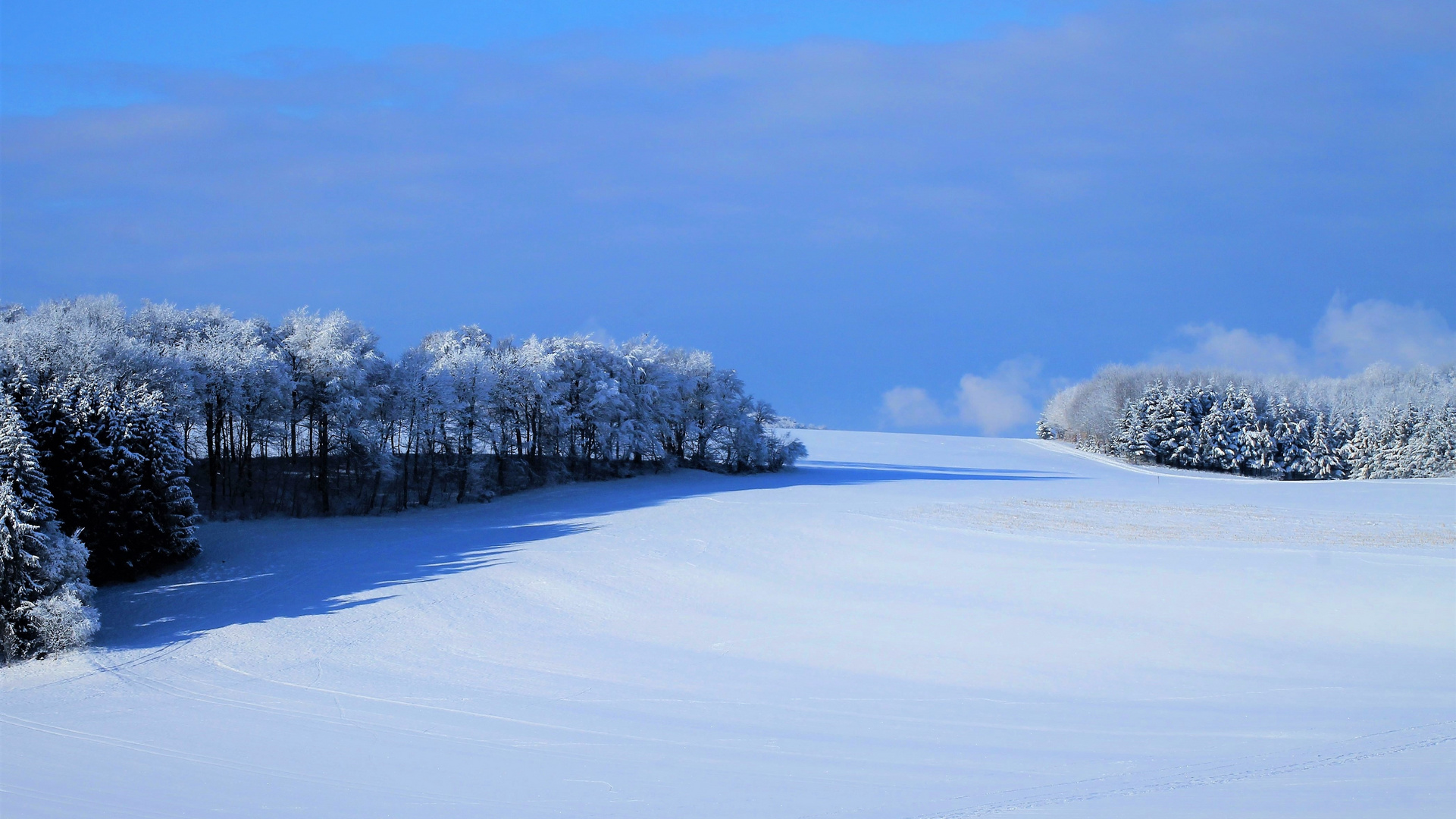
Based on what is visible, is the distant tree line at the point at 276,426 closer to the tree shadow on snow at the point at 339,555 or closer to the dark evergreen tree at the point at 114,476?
the dark evergreen tree at the point at 114,476

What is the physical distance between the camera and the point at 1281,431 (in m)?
78.1

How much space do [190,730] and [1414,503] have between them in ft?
155

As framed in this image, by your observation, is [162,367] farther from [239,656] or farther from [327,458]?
[239,656]

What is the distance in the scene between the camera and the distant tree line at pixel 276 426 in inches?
1176

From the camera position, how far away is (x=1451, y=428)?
72125 millimetres

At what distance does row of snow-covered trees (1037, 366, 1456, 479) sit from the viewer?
73.1 meters

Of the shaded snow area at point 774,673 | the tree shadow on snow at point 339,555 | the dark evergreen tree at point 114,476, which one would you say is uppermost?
the dark evergreen tree at point 114,476

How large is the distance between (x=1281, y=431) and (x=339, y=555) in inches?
2857

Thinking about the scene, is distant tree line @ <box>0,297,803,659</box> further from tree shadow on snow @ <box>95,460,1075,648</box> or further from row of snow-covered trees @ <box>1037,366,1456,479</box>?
row of snow-covered trees @ <box>1037,366,1456,479</box>

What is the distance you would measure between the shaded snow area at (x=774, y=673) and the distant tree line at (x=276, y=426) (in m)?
2.76

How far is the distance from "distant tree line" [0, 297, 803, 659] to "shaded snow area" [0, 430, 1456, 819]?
2.76 meters

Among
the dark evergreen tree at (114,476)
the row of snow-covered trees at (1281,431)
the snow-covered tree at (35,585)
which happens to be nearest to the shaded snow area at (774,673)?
the snow-covered tree at (35,585)

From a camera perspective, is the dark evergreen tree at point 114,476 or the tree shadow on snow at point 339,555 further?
the dark evergreen tree at point 114,476

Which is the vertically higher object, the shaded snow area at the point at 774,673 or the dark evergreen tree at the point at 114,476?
the dark evergreen tree at the point at 114,476
